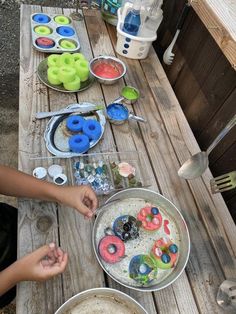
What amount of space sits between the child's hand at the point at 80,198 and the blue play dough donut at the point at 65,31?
0.94m

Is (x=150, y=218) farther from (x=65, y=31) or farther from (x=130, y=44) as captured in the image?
(x=65, y=31)

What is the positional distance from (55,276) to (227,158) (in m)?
0.88

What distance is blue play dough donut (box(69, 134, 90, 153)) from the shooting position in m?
1.07

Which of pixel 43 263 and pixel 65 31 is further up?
pixel 43 263

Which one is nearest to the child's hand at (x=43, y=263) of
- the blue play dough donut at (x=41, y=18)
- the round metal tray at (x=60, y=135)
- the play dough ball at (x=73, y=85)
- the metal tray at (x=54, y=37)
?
the round metal tray at (x=60, y=135)

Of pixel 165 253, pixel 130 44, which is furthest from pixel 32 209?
pixel 130 44

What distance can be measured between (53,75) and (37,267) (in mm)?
811

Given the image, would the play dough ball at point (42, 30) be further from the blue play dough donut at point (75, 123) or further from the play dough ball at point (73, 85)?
the blue play dough donut at point (75, 123)

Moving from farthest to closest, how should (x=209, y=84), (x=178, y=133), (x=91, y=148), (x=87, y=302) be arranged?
1. (x=209, y=84)
2. (x=178, y=133)
3. (x=91, y=148)
4. (x=87, y=302)

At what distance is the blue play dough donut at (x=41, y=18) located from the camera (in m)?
1.56

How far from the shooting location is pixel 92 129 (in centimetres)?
115

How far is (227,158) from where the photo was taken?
4.28 feet

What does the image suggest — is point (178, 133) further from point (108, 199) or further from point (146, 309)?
point (146, 309)

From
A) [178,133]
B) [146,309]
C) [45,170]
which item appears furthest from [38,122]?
[146,309]
